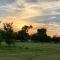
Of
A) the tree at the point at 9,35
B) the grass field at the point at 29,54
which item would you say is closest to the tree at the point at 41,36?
the tree at the point at 9,35

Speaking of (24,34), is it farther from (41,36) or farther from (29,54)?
(29,54)

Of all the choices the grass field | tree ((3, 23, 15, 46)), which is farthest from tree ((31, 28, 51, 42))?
the grass field

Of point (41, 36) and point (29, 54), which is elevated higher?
point (29, 54)

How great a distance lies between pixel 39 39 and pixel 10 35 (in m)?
52.8

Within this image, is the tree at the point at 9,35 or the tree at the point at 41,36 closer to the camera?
the tree at the point at 9,35

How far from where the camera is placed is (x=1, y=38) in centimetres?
6775

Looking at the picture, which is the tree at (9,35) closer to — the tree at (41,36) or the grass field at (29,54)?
the grass field at (29,54)

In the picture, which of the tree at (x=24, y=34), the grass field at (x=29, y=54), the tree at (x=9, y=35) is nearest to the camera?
the grass field at (x=29, y=54)

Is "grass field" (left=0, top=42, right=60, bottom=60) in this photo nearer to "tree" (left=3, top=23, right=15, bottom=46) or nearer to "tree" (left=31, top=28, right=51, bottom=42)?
"tree" (left=3, top=23, right=15, bottom=46)

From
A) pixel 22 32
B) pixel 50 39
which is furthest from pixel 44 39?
pixel 22 32

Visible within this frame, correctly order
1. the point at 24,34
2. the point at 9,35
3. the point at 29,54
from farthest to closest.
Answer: the point at 24,34 → the point at 9,35 → the point at 29,54

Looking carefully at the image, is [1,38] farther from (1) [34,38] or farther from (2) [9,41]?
(1) [34,38]

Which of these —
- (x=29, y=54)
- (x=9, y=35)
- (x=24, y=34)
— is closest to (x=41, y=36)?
(x=24, y=34)

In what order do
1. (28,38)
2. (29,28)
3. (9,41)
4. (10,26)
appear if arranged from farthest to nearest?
(28,38) → (29,28) → (10,26) → (9,41)
